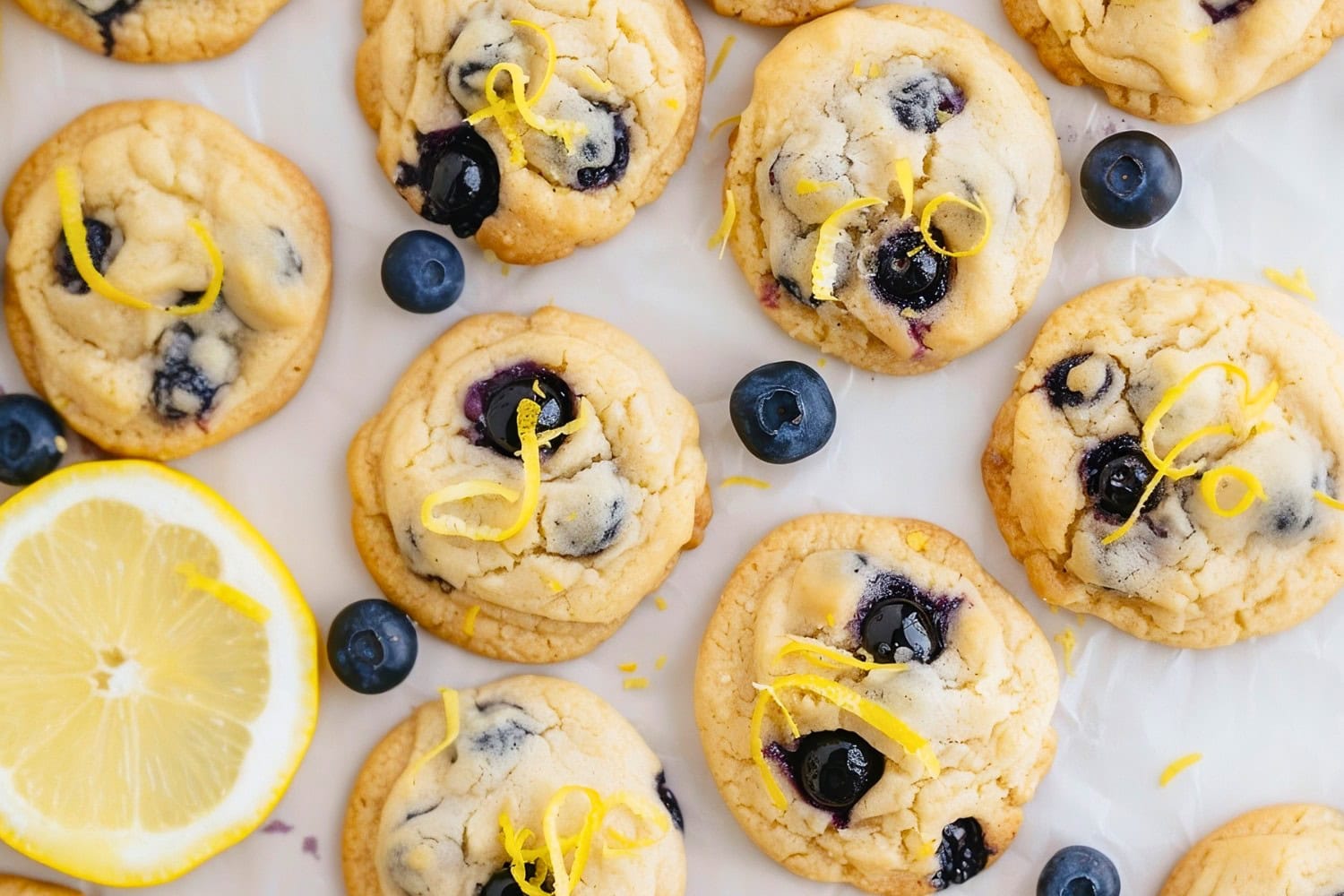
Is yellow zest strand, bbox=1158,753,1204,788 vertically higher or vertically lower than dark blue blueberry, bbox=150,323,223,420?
lower

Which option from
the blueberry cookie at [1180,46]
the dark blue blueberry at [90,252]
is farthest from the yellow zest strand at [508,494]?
the blueberry cookie at [1180,46]

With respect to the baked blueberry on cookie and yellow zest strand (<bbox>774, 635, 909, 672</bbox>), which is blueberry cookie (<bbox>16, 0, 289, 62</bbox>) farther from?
yellow zest strand (<bbox>774, 635, 909, 672</bbox>)

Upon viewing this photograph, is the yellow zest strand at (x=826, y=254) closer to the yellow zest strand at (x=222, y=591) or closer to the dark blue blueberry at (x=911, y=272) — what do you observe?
the dark blue blueberry at (x=911, y=272)

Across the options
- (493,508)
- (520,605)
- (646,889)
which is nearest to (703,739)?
(646,889)

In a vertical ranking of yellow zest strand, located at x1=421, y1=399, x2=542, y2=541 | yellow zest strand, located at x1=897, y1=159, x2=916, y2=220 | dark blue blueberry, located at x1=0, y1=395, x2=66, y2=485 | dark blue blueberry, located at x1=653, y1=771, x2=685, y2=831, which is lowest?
dark blue blueberry, located at x1=653, y1=771, x2=685, y2=831

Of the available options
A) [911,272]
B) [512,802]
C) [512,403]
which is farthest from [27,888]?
[911,272]

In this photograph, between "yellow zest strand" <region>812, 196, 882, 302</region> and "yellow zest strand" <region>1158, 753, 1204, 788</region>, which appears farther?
"yellow zest strand" <region>1158, 753, 1204, 788</region>

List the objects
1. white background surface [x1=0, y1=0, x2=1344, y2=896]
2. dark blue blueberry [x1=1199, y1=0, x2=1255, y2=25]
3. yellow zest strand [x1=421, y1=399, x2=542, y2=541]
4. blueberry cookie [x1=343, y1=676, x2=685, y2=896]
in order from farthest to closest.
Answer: white background surface [x1=0, y1=0, x2=1344, y2=896] → dark blue blueberry [x1=1199, y1=0, x2=1255, y2=25] → blueberry cookie [x1=343, y1=676, x2=685, y2=896] → yellow zest strand [x1=421, y1=399, x2=542, y2=541]

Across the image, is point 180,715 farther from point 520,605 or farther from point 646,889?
point 646,889

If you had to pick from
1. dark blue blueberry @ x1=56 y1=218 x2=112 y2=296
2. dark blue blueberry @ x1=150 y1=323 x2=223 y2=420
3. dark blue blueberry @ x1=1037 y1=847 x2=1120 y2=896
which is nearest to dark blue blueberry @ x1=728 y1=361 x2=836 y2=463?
dark blue blueberry @ x1=1037 y1=847 x2=1120 y2=896
